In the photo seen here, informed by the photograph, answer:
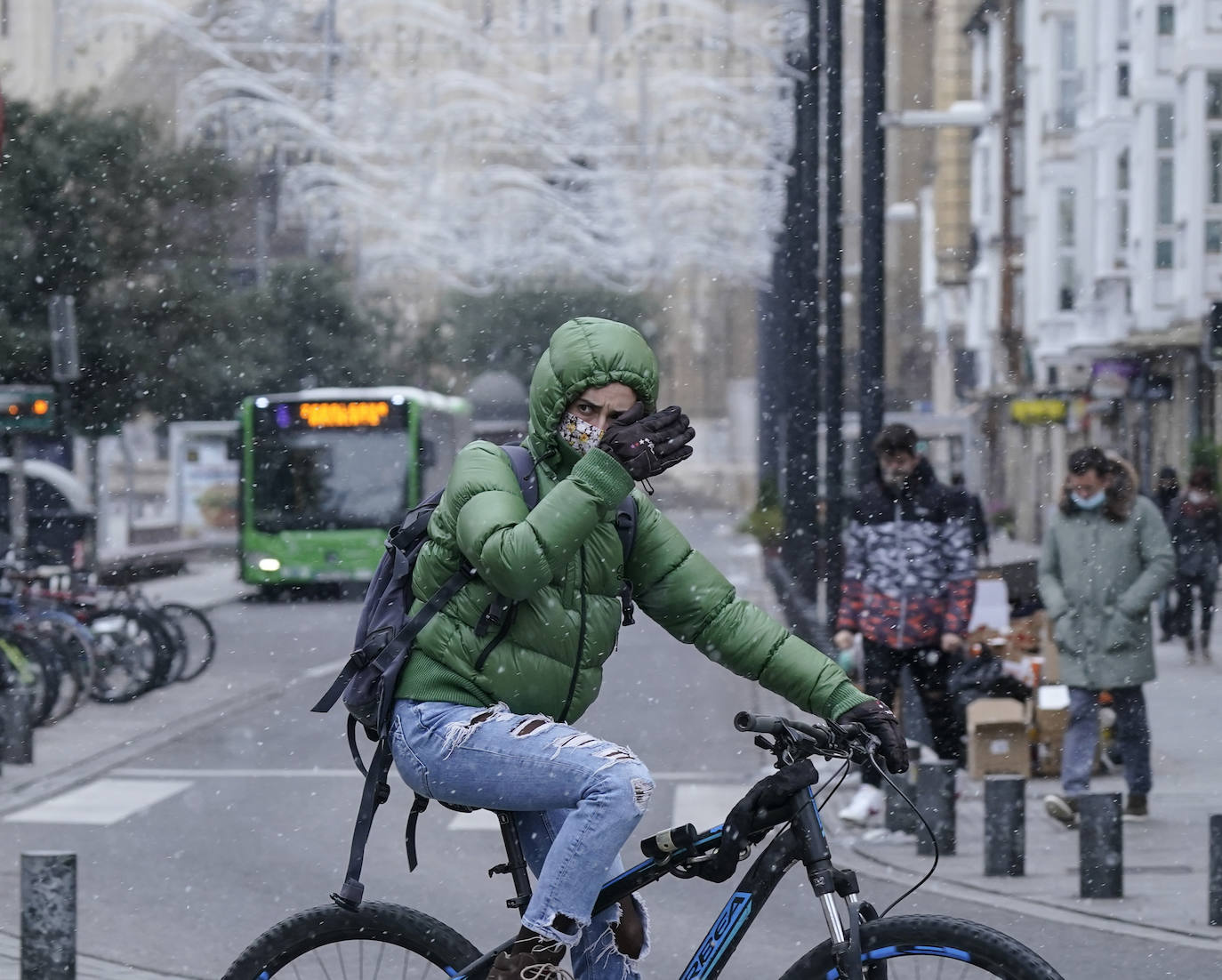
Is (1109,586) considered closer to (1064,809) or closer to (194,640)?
(1064,809)

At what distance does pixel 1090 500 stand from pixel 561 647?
5797 mm

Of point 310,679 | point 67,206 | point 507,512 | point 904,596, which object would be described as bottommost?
point 310,679

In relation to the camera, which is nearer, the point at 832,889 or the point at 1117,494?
the point at 832,889

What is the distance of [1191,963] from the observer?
6.07 m

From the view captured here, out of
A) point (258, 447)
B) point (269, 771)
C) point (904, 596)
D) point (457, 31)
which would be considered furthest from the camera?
point (258, 447)

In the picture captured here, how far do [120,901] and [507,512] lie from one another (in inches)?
174

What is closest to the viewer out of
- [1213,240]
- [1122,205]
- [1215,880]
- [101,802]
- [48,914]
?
[48,914]

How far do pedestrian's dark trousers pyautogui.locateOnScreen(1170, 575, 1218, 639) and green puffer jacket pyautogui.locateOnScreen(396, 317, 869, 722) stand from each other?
14.5m

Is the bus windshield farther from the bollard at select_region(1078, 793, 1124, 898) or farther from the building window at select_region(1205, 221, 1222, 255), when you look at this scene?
the bollard at select_region(1078, 793, 1124, 898)

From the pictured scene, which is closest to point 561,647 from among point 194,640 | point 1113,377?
point 194,640

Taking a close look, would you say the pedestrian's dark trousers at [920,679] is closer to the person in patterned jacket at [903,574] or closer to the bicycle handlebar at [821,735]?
the person in patterned jacket at [903,574]

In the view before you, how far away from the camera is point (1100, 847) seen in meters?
7.01

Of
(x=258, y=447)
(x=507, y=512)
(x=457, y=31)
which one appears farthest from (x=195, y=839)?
(x=258, y=447)

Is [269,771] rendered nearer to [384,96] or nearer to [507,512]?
[507,512]
